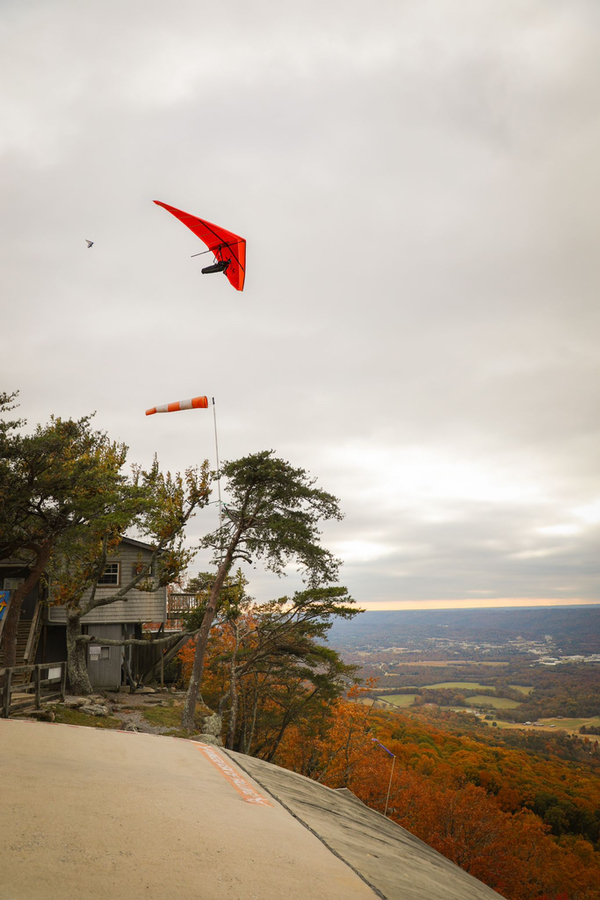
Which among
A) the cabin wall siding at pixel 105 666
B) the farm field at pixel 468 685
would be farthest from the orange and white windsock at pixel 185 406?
the farm field at pixel 468 685

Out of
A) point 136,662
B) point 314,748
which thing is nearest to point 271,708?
point 314,748

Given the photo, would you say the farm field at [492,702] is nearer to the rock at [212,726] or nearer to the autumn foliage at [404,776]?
the autumn foliage at [404,776]

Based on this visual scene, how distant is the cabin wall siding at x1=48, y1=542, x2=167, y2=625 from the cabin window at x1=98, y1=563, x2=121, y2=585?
19cm

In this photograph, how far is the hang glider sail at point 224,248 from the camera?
11984mm

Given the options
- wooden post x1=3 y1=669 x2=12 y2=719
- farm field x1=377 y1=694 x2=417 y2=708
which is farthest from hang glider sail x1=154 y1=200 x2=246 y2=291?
farm field x1=377 y1=694 x2=417 y2=708

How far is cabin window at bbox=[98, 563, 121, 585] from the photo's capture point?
25703 mm

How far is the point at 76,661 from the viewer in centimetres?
2075

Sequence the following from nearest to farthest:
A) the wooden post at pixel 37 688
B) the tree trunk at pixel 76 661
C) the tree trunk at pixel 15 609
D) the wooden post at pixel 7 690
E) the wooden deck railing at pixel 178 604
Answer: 1. the wooden post at pixel 7 690
2. the wooden post at pixel 37 688
3. the tree trunk at pixel 15 609
4. the tree trunk at pixel 76 661
5. the wooden deck railing at pixel 178 604

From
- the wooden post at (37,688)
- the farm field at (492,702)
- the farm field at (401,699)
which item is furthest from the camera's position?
the farm field at (492,702)

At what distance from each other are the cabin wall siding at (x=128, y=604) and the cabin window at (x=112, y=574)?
19 centimetres

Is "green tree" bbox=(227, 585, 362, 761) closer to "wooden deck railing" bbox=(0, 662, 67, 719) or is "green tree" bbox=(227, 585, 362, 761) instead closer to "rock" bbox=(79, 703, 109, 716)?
"rock" bbox=(79, 703, 109, 716)

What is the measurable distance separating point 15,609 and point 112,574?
8.48 meters

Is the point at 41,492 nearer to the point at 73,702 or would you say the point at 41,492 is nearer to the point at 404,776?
the point at 73,702

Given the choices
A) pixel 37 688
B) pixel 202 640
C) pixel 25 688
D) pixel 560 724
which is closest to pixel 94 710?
Result: pixel 37 688
